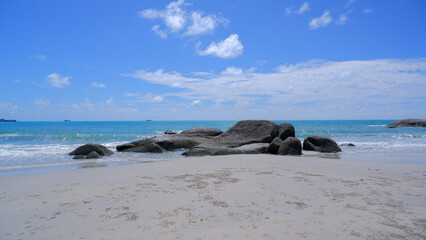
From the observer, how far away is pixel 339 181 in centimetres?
796

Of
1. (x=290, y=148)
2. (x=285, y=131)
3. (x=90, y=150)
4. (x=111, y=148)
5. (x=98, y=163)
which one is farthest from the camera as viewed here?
(x=111, y=148)

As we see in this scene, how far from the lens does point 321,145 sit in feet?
59.8

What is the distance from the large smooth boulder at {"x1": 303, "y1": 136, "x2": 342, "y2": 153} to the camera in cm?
1788

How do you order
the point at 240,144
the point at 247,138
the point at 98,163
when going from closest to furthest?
the point at 98,163
the point at 240,144
the point at 247,138

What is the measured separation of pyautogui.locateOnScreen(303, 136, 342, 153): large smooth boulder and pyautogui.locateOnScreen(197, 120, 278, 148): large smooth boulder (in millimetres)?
2462

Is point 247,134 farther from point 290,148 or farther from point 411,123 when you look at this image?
point 411,123

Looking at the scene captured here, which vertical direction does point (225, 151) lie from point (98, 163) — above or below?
above

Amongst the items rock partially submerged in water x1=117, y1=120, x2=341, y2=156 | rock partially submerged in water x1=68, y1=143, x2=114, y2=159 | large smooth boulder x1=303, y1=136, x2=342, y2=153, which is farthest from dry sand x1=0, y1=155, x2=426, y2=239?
large smooth boulder x1=303, y1=136, x2=342, y2=153

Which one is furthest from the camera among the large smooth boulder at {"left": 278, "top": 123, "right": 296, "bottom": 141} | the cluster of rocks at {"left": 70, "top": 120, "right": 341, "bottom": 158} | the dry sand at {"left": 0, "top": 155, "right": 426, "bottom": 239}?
the large smooth boulder at {"left": 278, "top": 123, "right": 296, "bottom": 141}

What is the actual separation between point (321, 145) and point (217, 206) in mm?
14504

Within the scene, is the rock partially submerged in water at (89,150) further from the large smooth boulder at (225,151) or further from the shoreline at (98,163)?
the large smooth boulder at (225,151)

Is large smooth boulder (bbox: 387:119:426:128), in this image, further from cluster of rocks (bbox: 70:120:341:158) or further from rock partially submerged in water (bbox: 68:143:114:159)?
rock partially submerged in water (bbox: 68:143:114:159)

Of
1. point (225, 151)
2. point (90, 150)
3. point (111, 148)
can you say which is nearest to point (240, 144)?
point (225, 151)

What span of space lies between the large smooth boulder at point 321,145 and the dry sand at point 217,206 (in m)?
8.65
